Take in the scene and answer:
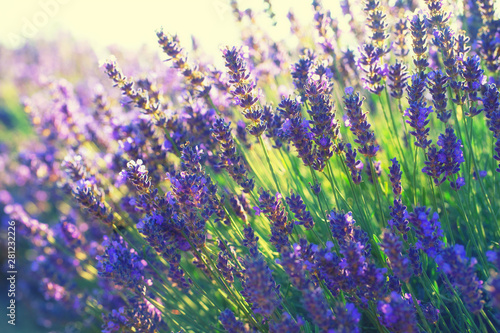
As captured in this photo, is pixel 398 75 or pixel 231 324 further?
pixel 398 75

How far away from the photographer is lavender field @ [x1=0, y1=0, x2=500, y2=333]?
1662 millimetres

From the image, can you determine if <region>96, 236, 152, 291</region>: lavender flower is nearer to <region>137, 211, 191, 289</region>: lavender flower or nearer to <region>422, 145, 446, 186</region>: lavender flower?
<region>137, 211, 191, 289</region>: lavender flower

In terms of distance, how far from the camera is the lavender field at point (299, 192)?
65.4 inches

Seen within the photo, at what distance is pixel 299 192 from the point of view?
2531 mm

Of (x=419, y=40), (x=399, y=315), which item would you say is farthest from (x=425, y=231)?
(x=419, y=40)

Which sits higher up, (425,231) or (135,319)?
(425,231)

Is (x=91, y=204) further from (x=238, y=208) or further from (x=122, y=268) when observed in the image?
(x=238, y=208)

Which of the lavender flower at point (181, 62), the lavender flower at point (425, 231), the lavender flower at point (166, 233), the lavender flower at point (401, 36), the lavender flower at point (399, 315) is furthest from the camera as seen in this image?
the lavender flower at point (401, 36)

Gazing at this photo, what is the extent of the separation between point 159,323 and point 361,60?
194 centimetres

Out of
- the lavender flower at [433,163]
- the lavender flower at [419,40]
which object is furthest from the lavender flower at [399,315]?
the lavender flower at [419,40]

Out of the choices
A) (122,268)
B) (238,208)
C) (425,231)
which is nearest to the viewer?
(425,231)

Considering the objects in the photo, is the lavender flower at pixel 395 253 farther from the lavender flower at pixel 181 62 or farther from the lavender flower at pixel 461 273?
the lavender flower at pixel 181 62

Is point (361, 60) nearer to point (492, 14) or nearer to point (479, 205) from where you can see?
point (492, 14)

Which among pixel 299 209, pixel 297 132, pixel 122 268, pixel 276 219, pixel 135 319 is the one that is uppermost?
pixel 297 132
